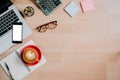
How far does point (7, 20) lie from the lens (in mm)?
1609

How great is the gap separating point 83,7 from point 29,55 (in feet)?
1.24

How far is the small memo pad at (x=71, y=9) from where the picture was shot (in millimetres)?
1651

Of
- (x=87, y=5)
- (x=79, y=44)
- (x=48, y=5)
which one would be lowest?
(x=79, y=44)

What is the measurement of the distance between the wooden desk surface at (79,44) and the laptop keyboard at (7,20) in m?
0.05

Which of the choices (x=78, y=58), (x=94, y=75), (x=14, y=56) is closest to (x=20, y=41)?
(x=14, y=56)

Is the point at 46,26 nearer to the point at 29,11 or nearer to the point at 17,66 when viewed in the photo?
the point at 29,11

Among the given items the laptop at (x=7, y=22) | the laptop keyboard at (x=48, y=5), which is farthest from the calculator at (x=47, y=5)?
the laptop at (x=7, y=22)

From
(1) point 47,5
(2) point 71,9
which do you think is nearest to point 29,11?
(1) point 47,5

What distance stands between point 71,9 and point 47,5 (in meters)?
0.13

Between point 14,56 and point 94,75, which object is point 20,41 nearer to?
point 14,56

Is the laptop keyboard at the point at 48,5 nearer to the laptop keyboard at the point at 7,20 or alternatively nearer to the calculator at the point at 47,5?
the calculator at the point at 47,5

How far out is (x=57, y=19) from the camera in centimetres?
164

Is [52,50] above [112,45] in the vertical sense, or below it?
above

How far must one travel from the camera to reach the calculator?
1628 mm
